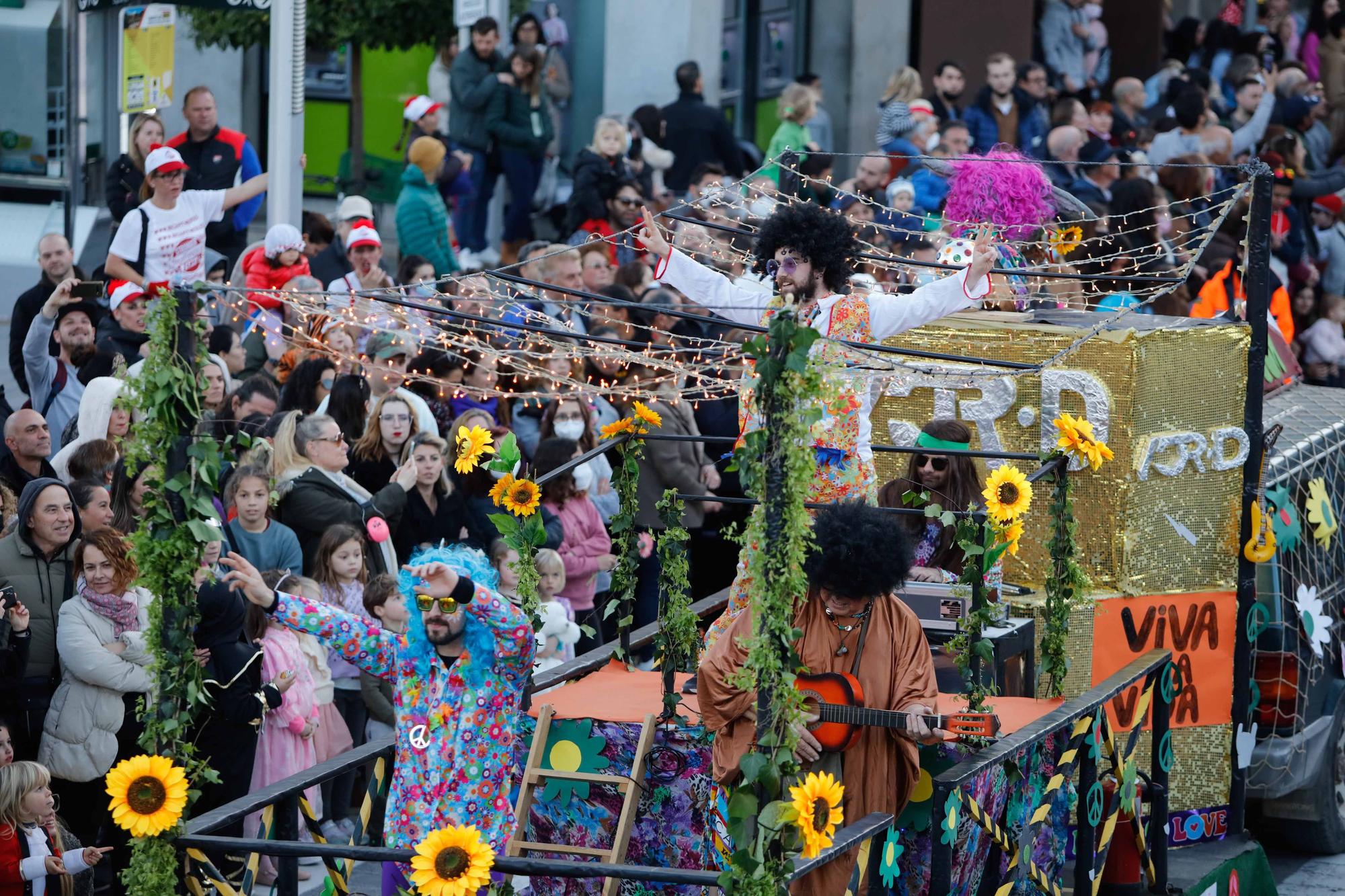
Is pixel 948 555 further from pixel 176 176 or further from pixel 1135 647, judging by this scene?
pixel 176 176

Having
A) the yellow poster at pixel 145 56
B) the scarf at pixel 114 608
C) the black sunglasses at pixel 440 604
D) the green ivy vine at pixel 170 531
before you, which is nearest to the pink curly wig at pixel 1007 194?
the yellow poster at pixel 145 56

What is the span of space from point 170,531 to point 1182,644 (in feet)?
14.8

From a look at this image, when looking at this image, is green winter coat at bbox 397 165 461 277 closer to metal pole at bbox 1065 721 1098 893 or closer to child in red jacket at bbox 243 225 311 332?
child in red jacket at bbox 243 225 311 332

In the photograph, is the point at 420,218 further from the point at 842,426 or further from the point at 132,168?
the point at 842,426

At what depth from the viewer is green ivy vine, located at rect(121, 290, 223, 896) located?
4973 mm

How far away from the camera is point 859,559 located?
18.9ft

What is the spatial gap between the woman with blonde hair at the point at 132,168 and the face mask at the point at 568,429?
2.49 metres

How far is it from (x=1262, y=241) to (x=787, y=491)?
365 centimetres

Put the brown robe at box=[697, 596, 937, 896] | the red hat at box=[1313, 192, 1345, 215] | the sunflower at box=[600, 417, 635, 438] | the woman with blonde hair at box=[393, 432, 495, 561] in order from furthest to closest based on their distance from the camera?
the red hat at box=[1313, 192, 1345, 215], the woman with blonde hair at box=[393, 432, 495, 561], the sunflower at box=[600, 417, 635, 438], the brown robe at box=[697, 596, 937, 896]

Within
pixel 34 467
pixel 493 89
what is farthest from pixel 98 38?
pixel 34 467

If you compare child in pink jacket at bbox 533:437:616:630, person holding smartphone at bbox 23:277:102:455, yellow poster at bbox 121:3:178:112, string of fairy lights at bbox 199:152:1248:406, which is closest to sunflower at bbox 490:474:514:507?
string of fairy lights at bbox 199:152:1248:406

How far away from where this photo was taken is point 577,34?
17859 millimetres

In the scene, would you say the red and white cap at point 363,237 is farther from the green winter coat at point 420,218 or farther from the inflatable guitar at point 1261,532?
the inflatable guitar at point 1261,532

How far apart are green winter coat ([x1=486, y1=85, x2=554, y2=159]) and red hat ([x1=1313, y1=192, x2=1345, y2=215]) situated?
6.92 metres
